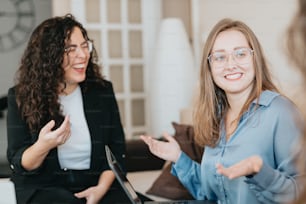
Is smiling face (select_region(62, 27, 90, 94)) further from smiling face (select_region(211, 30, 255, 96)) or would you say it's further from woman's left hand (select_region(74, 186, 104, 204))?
smiling face (select_region(211, 30, 255, 96))

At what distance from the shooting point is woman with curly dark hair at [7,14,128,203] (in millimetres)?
1197

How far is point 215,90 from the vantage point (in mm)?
1045

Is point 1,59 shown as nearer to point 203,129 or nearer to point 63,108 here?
point 63,108

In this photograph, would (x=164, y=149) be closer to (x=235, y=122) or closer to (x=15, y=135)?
(x=235, y=122)

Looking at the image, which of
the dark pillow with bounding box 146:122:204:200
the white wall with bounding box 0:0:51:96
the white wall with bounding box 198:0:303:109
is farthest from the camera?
the white wall with bounding box 0:0:51:96

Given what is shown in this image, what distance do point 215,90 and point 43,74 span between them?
443mm

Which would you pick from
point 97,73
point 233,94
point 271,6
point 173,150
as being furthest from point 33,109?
point 271,6

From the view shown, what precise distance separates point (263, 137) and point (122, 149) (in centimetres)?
50

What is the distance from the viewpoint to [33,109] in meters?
1.21

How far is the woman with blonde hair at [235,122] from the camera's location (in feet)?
2.93

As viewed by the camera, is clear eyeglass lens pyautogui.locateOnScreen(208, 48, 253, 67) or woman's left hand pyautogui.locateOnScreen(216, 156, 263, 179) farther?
clear eyeglass lens pyautogui.locateOnScreen(208, 48, 253, 67)

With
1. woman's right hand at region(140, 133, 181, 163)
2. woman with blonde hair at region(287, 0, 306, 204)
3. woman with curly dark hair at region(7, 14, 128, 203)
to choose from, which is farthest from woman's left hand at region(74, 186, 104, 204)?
woman with blonde hair at region(287, 0, 306, 204)

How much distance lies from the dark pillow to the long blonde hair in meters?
0.46

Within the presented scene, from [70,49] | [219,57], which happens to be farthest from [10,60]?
[219,57]
